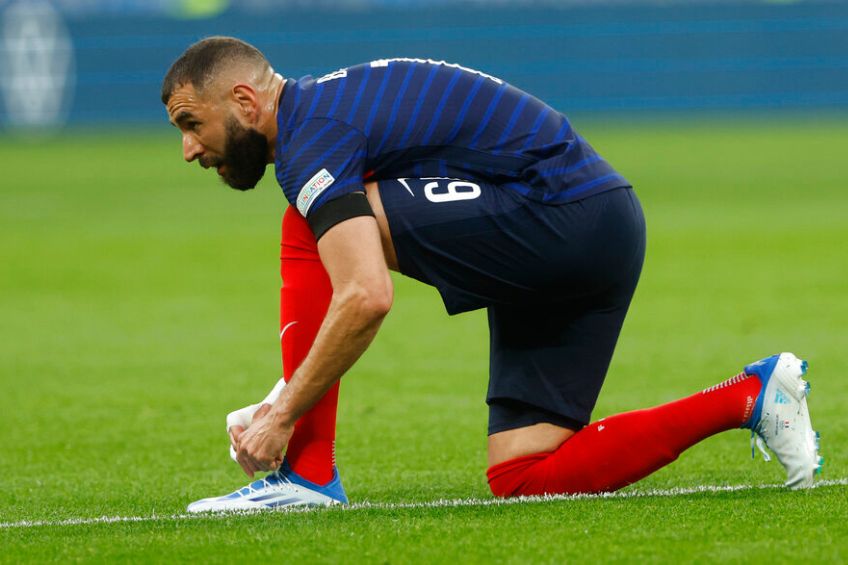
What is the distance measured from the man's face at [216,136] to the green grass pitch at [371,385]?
99 cm

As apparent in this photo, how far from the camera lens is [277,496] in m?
4.30

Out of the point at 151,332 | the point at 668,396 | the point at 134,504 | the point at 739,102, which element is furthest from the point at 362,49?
the point at 134,504

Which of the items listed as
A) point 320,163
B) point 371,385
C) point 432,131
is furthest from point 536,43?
point 320,163

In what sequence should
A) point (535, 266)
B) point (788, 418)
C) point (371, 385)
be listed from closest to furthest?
point (535, 266) < point (788, 418) < point (371, 385)

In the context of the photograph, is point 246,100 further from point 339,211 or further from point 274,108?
point 339,211

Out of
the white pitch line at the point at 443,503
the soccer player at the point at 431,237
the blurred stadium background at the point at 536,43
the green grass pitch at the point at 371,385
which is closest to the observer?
the green grass pitch at the point at 371,385

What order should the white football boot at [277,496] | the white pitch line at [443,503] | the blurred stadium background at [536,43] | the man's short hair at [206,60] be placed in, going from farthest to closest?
1. the blurred stadium background at [536,43]
2. the white football boot at [277,496]
3. the white pitch line at [443,503]
4. the man's short hair at [206,60]

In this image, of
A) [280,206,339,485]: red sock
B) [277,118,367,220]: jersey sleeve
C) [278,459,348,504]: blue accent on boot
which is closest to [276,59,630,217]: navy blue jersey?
[277,118,367,220]: jersey sleeve

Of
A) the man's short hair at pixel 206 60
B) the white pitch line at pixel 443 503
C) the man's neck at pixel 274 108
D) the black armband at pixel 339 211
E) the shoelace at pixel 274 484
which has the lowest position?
the white pitch line at pixel 443 503

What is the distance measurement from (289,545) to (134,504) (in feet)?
3.26

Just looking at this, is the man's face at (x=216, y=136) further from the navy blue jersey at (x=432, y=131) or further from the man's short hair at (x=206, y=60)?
the navy blue jersey at (x=432, y=131)

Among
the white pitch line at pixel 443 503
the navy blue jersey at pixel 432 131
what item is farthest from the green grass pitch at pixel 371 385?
the navy blue jersey at pixel 432 131

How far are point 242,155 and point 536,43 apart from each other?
23.1m

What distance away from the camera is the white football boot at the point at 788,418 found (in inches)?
166
